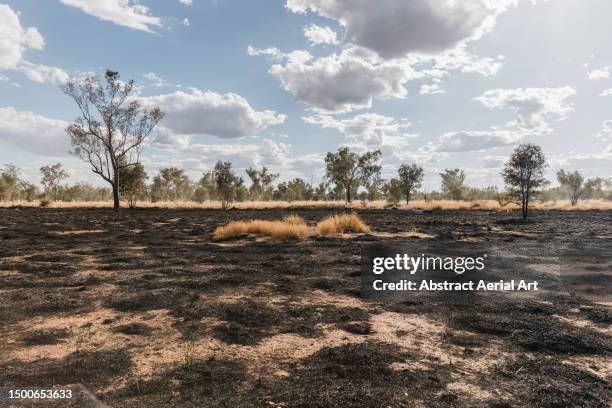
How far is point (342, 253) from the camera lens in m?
12.1

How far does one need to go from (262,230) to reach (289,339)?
41.2ft

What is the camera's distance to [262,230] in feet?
56.2

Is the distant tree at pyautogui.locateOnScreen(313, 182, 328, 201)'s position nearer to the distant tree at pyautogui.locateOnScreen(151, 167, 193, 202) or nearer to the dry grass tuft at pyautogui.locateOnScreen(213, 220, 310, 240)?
the distant tree at pyautogui.locateOnScreen(151, 167, 193, 202)

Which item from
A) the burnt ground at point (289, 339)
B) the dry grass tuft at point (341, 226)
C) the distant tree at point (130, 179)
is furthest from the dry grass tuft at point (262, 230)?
the distant tree at point (130, 179)

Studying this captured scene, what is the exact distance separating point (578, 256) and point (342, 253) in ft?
24.1

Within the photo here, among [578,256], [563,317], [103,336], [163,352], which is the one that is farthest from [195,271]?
[578,256]

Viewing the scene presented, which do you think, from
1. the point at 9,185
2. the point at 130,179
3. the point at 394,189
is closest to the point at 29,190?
the point at 9,185

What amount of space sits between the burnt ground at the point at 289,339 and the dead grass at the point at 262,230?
22.2 ft

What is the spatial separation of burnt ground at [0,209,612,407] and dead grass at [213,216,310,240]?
267 inches

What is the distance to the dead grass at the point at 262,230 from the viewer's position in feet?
53.3

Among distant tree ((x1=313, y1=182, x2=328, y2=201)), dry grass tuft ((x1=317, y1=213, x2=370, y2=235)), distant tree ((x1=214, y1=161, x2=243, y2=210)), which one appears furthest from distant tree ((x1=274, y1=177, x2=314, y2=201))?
dry grass tuft ((x1=317, y1=213, x2=370, y2=235))

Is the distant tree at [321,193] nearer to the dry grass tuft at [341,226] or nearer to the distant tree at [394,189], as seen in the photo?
the distant tree at [394,189]

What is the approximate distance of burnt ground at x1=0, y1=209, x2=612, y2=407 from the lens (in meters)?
3.38

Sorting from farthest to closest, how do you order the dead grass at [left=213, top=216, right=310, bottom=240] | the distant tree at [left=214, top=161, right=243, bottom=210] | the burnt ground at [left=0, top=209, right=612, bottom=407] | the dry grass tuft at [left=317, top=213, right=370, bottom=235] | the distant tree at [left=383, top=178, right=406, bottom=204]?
the distant tree at [left=383, top=178, right=406, bottom=204] → the distant tree at [left=214, top=161, right=243, bottom=210] → the dry grass tuft at [left=317, top=213, right=370, bottom=235] → the dead grass at [left=213, top=216, right=310, bottom=240] → the burnt ground at [left=0, top=209, right=612, bottom=407]
